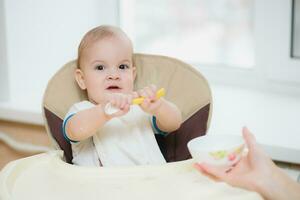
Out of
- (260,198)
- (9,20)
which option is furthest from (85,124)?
(9,20)

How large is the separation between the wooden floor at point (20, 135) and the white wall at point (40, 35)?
0.27 feet

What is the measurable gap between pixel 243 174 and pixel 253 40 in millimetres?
903

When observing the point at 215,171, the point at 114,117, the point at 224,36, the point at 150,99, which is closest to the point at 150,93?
the point at 150,99

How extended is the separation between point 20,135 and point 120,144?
663 millimetres

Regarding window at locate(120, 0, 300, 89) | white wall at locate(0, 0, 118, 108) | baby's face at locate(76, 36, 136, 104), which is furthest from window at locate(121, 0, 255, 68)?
baby's face at locate(76, 36, 136, 104)

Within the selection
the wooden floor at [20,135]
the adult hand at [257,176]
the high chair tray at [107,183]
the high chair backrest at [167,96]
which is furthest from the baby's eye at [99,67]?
the wooden floor at [20,135]

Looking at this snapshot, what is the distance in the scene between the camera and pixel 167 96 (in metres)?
1.52

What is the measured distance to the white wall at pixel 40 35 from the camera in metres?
1.98

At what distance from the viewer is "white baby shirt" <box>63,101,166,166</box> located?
1.42 metres

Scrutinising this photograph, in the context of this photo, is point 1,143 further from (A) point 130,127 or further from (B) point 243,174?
(B) point 243,174

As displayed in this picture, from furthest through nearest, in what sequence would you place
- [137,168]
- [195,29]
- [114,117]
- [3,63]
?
[195,29]
[3,63]
[114,117]
[137,168]

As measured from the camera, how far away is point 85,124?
135cm

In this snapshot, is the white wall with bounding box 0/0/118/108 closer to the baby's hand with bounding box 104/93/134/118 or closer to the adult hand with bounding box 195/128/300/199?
the baby's hand with bounding box 104/93/134/118

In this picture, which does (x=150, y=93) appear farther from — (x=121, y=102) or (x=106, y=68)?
(x=106, y=68)
